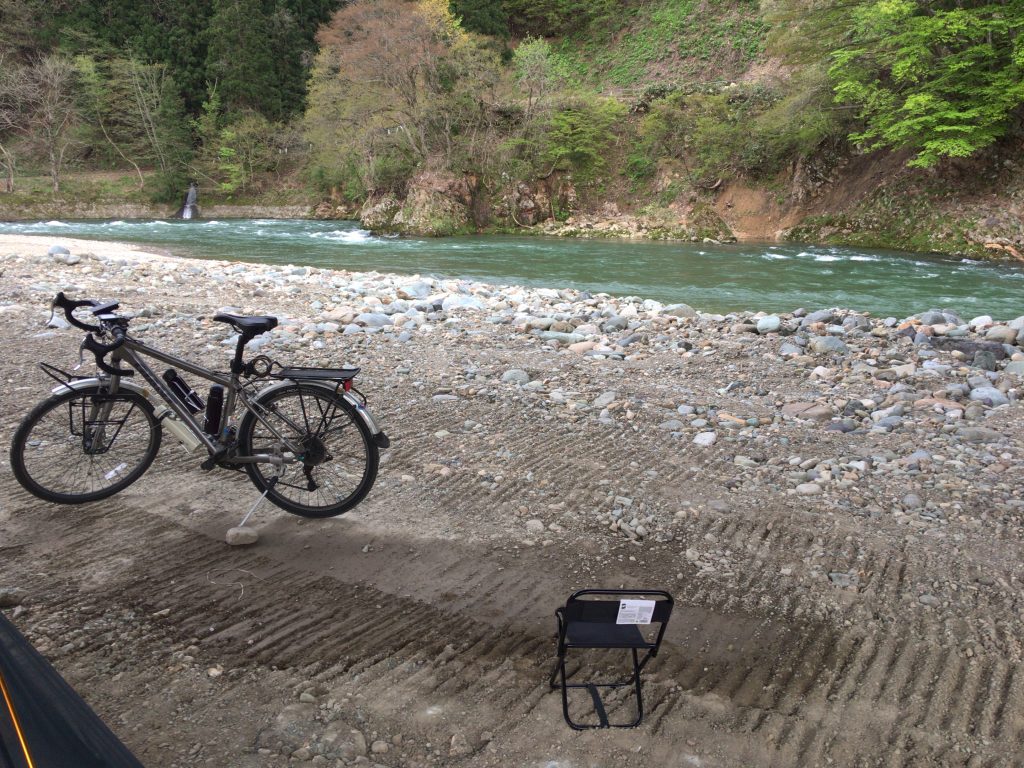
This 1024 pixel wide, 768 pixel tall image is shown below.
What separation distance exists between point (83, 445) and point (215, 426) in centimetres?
76

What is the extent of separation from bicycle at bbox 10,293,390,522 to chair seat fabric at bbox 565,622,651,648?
4.70 ft

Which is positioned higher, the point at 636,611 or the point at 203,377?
the point at 203,377

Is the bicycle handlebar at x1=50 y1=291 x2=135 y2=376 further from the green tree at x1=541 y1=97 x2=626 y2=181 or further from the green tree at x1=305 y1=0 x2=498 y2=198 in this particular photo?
the green tree at x1=541 y1=97 x2=626 y2=181

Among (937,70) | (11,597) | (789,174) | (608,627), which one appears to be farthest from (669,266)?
(11,597)

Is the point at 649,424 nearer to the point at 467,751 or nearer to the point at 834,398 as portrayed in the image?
the point at 834,398

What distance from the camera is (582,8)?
41.8m

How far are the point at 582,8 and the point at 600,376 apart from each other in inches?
1710

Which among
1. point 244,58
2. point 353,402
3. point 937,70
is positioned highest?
point 244,58

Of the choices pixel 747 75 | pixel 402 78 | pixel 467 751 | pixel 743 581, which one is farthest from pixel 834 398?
pixel 747 75

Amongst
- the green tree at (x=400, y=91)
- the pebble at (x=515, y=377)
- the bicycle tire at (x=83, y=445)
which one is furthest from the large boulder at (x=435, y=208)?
the bicycle tire at (x=83, y=445)

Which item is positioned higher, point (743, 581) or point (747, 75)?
point (747, 75)

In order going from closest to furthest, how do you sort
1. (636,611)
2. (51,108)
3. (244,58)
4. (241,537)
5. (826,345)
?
(636,611) < (241,537) < (826,345) < (51,108) < (244,58)

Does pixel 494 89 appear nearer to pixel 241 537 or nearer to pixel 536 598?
pixel 241 537

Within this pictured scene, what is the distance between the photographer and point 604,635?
7.29ft
